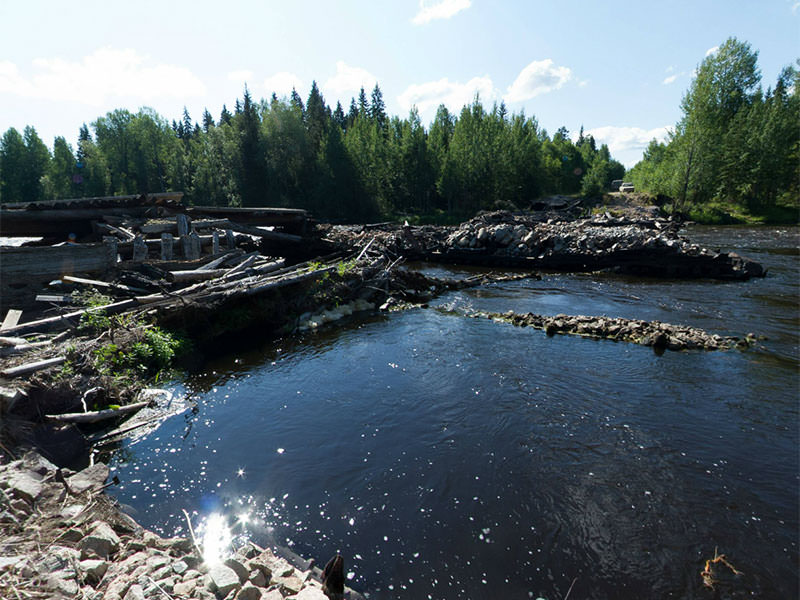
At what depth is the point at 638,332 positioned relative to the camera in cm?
1409

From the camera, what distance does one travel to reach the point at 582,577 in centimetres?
518

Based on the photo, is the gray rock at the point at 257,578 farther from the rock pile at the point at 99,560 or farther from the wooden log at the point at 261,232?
the wooden log at the point at 261,232

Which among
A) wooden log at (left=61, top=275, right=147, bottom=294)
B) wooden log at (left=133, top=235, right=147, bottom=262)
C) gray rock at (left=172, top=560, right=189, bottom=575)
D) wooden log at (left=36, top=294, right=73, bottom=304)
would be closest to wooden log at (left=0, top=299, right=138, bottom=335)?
wooden log at (left=36, top=294, right=73, bottom=304)

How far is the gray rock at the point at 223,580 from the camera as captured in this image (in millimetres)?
4031

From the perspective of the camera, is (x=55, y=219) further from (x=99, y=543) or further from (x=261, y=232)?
(x=99, y=543)

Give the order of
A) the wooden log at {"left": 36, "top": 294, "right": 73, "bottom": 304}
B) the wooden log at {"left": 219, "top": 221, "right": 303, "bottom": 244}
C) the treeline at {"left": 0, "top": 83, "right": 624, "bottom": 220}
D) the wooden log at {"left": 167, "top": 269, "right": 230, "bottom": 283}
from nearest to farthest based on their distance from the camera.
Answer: the wooden log at {"left": 36, "top": 294, "right": 73, "bottom": 304}
the wooden log at {"left": 167, "top": 269, "right": 230, "bottom": 283}
the wooden log at {"left": 219, "top": 221, "right": 303, "bottom": 244}
the treeline at {"left": 0, "top": 83, "right": 624, "bottom": 220}

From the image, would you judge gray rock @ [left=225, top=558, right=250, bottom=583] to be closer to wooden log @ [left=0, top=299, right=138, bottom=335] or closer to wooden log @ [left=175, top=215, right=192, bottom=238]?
wooden log @ [left=0, top=299, right=138, bottom=335]

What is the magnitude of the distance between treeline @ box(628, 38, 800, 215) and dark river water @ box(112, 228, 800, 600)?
55752mm

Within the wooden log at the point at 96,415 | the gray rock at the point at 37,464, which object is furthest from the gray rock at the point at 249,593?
the wooden log at the point at 96,415

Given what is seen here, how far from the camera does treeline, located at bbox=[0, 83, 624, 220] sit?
6084 cm

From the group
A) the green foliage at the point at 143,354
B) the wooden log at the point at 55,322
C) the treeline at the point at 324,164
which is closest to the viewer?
the green foliage at the point at 143,354

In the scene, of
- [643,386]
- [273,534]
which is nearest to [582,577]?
[273,534]

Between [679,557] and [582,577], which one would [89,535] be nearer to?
[582,577]

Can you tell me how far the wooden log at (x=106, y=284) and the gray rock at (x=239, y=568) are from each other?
1134 centimetres
